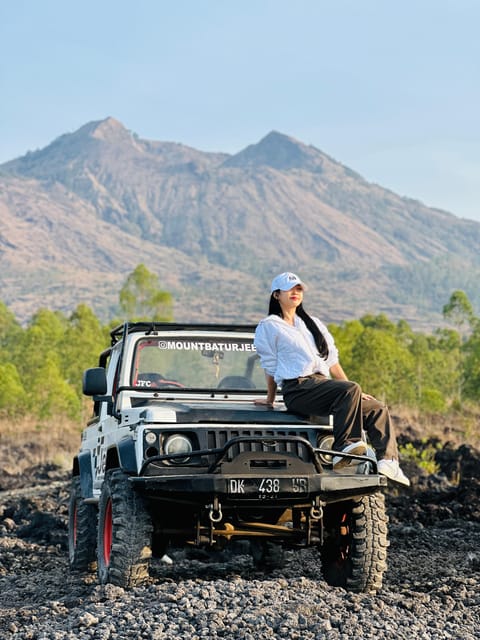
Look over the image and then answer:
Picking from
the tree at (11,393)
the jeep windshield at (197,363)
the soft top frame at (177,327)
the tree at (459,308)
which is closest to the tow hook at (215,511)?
the jeep windshield at (197,363)

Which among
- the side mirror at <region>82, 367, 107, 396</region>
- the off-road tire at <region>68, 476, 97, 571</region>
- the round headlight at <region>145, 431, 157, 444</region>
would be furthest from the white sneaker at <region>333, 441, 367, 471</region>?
the off-road tire at <region>68, 476, 97, 571</region>

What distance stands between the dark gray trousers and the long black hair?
385mm

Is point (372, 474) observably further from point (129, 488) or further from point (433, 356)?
point (433, 356)

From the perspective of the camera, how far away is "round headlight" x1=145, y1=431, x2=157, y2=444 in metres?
7.61

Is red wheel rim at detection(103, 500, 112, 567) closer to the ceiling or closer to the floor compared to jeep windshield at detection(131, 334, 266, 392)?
closer to the floor

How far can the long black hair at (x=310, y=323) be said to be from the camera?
28.6 ft

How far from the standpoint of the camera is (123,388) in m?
8.92

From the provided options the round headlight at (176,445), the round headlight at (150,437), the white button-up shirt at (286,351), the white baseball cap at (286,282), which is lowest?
the round headlight at (176,445)

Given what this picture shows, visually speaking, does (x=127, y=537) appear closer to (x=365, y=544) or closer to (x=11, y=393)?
(x=365, y=544)

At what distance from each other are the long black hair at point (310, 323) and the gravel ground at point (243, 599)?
192cm

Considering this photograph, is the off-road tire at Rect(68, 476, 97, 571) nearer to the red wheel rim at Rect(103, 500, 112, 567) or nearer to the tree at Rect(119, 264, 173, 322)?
the red wheel rim at Rect(103, 500, 112, 567)

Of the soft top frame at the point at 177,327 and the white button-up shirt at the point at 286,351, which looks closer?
the white button-up shirt at the point at 286,351

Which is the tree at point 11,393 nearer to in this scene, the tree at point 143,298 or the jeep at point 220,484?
the tree at point 143,298

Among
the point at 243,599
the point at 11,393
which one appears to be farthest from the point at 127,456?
the point at 11,393
